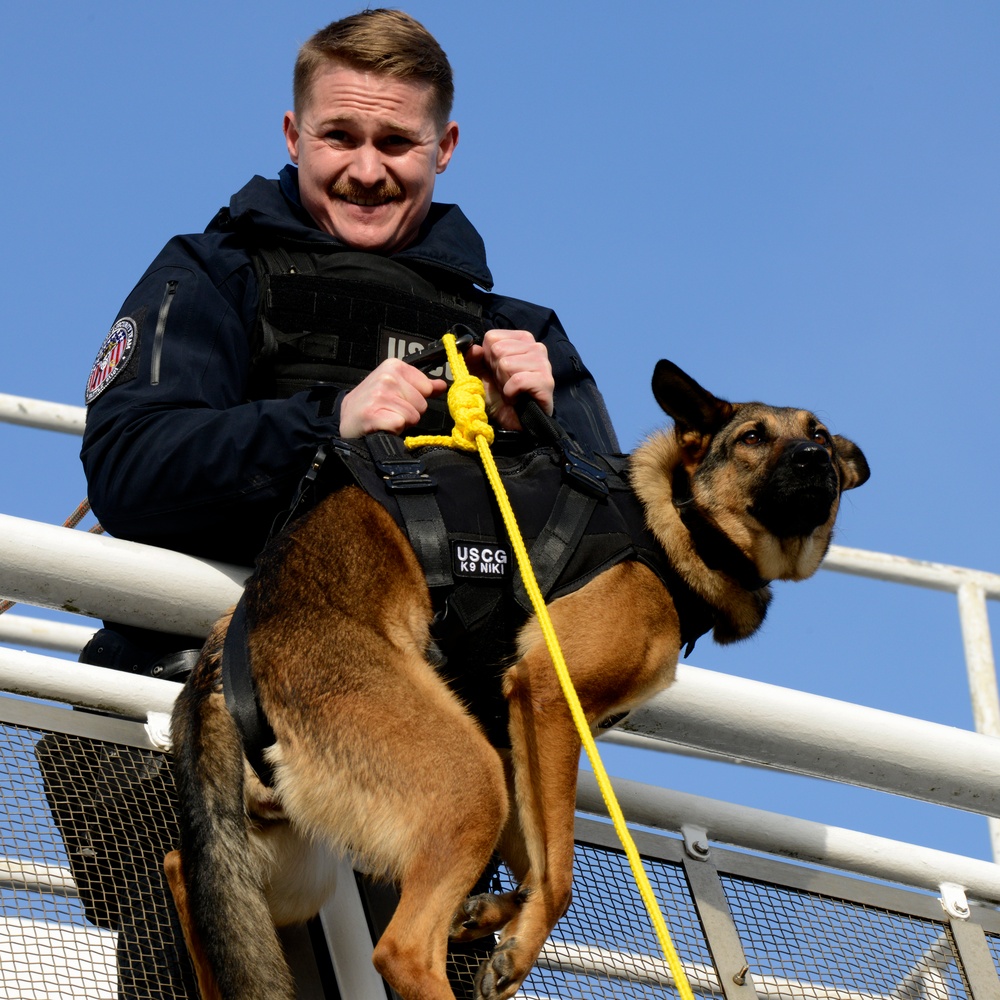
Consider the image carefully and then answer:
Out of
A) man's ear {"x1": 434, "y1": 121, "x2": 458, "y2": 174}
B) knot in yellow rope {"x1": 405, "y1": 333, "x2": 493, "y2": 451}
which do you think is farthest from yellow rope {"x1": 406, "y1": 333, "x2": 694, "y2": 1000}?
man's ear {"x1": 434, "y1": 121, "x2": 458, "y2": 174}

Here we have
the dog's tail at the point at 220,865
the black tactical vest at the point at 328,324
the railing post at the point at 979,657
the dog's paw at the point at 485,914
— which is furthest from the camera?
the railing post at the point at 979,657

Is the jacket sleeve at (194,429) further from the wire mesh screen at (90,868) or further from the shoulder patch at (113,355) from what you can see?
the wire mesh screen at (90,868)

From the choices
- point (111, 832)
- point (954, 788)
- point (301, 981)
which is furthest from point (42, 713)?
point (954, 788)

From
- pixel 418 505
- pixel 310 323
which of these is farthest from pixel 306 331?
pixel 418 505

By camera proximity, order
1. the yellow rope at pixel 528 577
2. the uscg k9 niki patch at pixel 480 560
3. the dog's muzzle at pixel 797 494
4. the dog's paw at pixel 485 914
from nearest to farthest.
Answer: the yellow rope at pixel 528 577, the dog's paw at pixel 485 914, the uscg k9 niki patch at pixel 480 560, the dog's muzzle at pixel 797 494

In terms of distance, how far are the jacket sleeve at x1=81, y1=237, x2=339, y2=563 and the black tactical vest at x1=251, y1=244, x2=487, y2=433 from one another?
0.22ft

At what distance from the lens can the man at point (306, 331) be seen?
282 centimetres

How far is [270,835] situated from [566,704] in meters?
0.68

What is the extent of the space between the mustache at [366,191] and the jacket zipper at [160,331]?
587 millimetres

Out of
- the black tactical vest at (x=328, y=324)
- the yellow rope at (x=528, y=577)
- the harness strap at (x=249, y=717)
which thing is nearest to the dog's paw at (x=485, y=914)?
the yellow rope at (x=528, y=577)

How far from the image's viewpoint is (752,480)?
137 inches

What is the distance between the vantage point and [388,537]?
269cm

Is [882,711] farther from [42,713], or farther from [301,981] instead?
[42,713]

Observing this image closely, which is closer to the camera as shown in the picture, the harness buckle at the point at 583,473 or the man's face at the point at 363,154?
the harness buckle at the point at 583,473
